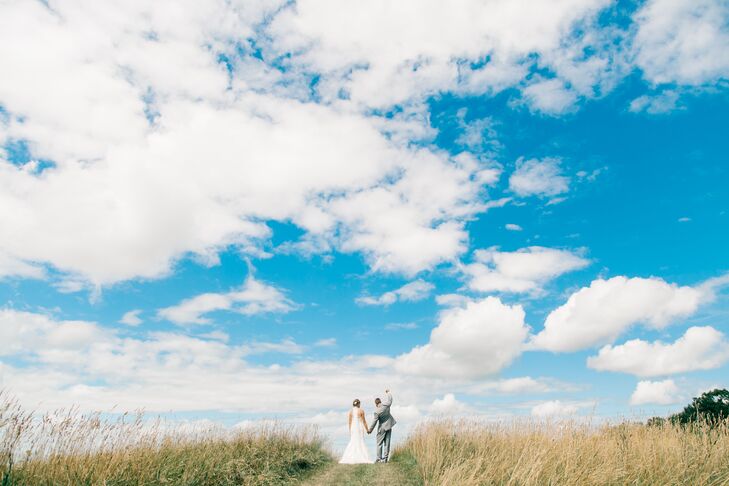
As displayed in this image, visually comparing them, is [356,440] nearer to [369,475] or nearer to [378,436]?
[378,436]

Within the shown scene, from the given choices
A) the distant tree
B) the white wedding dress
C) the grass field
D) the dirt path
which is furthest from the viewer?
the distant tree

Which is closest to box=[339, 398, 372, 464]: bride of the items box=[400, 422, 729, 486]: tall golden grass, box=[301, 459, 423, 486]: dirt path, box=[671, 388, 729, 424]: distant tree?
box=[301, 459, 423, 486]: dirt path

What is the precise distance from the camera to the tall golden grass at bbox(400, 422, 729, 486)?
8.11 meters

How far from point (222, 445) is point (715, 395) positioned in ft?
96.5

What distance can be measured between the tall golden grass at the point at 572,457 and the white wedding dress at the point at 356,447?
2211 millimetres

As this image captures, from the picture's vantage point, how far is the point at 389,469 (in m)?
14.1

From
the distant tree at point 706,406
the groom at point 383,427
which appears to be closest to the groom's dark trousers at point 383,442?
the groom at point 383,427

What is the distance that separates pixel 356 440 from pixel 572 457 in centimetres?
1005

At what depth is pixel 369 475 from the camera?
13.0 m

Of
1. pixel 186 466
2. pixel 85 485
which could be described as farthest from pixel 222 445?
pixel 85 485

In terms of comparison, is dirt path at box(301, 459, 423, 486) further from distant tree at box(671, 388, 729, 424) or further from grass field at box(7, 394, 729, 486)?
distant tree at box(671, 388, 729, 424)

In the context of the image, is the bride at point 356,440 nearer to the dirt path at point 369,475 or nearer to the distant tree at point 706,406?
the dirt path at point 369,475

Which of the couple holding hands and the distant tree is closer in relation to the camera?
the couple holding hands

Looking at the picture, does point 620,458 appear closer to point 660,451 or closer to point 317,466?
point 660,451
